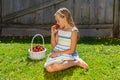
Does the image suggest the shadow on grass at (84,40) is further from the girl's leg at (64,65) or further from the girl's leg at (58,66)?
the girl's leg at (58,66)

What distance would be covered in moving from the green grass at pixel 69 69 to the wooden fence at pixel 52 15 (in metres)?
1.25

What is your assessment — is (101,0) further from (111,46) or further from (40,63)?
(40,63)

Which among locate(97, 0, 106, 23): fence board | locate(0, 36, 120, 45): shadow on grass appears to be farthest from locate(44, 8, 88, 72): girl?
locate(97, 0, 106, 23): fence board

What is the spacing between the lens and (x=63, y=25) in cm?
754

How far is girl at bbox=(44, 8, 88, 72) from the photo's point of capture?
7.40 metres

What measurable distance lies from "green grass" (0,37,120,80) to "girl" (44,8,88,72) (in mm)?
125

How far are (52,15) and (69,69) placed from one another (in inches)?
155

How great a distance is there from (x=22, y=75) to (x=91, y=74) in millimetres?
1377

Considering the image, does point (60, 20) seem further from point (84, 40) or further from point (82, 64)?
point (84, 40)

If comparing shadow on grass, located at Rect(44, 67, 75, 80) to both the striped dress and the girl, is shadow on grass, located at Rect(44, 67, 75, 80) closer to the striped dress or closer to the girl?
the girl

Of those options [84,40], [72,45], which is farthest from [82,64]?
[84,40]

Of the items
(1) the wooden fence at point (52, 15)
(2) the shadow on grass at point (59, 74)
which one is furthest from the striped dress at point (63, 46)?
(1) the wooden fence at point (52, 15)

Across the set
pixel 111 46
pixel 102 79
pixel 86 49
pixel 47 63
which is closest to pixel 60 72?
pixel 47 63

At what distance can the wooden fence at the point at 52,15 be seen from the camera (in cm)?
1108
